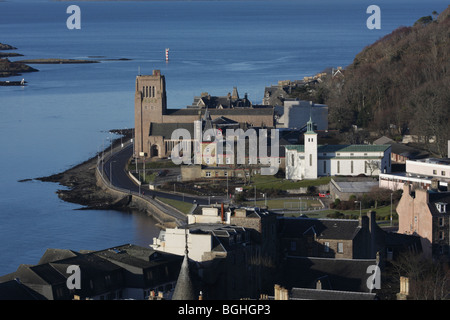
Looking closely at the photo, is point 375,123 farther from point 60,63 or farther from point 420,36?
point 60,63

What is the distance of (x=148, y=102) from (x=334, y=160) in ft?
55.4

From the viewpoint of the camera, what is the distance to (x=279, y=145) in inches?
2579

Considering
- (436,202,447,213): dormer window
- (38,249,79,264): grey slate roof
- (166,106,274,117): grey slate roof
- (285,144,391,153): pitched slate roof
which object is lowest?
(38,249,79,264): grey slate roof

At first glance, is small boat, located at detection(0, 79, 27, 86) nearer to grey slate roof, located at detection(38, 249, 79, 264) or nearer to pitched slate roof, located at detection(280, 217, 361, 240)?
pitched slate roof, located at detection(280, 217, 361, 240)

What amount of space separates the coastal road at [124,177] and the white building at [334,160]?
6717mm

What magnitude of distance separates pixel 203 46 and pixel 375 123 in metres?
115

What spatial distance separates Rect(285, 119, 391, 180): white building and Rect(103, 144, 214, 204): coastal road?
6717 millimetres

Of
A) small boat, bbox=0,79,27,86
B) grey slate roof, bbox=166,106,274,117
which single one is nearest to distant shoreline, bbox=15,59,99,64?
small boat, bbox=0,79,27,86

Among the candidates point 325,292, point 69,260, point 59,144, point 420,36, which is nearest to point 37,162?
point 59,144

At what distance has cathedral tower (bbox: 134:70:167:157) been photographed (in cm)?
7400

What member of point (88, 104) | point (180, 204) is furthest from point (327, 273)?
point (88, 104)

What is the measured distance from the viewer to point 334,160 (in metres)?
62.3

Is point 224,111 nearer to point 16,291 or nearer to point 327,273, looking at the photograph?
point 327,273

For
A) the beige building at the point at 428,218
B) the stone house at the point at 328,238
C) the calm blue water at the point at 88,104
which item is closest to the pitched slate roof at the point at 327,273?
the stone house at the point at 328,238
